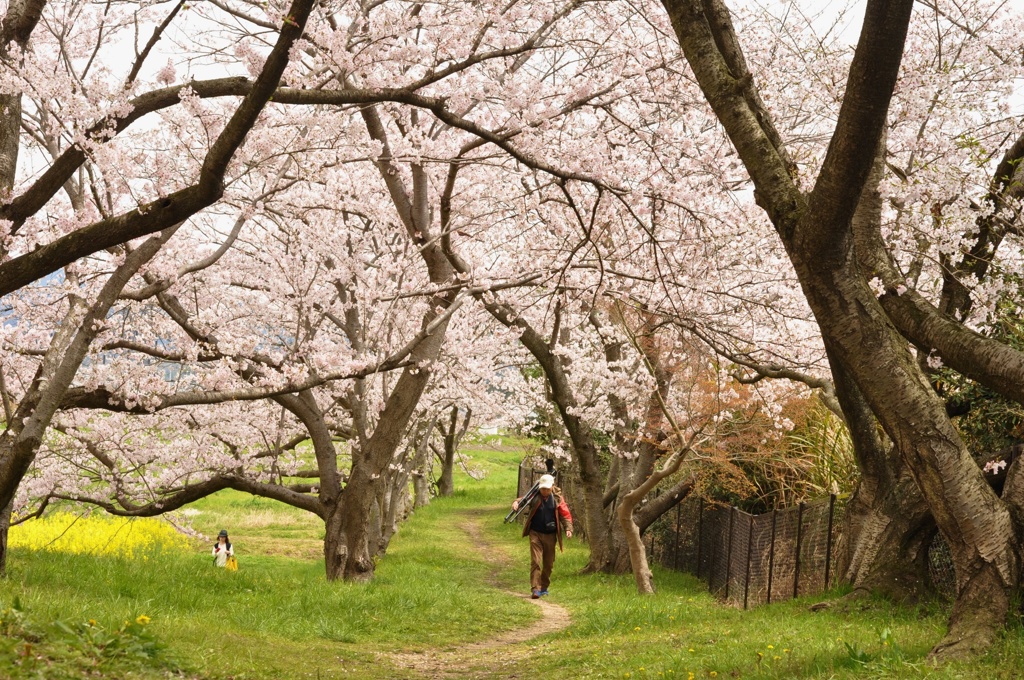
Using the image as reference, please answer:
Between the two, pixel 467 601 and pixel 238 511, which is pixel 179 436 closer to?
pixel 467 601

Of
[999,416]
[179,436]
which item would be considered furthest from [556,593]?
[999,416]

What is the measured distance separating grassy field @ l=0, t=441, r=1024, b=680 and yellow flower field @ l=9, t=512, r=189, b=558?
2.78 m

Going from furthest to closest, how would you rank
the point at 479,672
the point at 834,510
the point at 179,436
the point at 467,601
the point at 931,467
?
the point at 179,436 → the point at 467,601 → the point at 834,510 → the point at 479,672 → the point at 931,467

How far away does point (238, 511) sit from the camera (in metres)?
28.1

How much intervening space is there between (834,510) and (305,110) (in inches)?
294

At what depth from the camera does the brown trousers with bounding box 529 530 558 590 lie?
13641 mm

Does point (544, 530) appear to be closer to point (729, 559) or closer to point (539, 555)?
point (539, 555)

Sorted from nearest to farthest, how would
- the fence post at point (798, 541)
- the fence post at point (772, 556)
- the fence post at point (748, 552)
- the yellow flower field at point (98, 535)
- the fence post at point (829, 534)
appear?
1. the fence post at point (829, 534)
2. the fence post at point (798, 541)
3. the fence post at point (772, 556)
4. the fence post at point (748, 552)
5. the yellow flower field at point (98, 535)

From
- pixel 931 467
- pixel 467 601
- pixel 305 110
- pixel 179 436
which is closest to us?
pixel 931 467

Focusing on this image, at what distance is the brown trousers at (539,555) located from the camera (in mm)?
13641

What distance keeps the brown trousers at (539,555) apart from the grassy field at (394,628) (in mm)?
447

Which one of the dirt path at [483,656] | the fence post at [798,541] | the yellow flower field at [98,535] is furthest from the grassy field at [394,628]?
the yellow flower field at [98,535]

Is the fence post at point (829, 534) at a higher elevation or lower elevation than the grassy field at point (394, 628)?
higher

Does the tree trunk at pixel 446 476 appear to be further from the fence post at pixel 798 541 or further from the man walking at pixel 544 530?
the fence post at pixel 798 541
